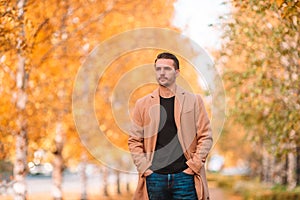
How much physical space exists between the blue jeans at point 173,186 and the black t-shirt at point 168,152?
0.05 metres

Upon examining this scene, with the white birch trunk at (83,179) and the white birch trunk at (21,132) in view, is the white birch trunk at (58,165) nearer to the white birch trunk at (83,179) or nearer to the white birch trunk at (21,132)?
the white birch trunk at (83,179)

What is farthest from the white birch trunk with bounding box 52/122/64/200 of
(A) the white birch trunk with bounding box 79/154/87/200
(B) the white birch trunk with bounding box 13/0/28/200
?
(B) the white birch trunk with bounding box 13/0/28/200

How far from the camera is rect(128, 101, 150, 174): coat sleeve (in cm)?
557

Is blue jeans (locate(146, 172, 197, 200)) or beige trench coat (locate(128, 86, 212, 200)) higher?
beige trench coat (locate(128, 86, 212, 200))

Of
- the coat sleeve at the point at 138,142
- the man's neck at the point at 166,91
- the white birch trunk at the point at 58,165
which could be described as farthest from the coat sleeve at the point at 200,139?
the white birch trunk at the point at 58,165

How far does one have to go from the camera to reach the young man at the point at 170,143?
553 centimetres

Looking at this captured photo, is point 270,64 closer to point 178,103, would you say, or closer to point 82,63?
point 82,63

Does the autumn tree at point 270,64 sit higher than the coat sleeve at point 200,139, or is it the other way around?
the autumn tree at point 270,64

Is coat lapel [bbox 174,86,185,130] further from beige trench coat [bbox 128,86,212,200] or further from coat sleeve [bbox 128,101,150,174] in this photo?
coat sleeve [bbox 128,101,150,174]

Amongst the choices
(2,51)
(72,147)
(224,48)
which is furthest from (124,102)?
(2,51)

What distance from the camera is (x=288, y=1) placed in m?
7.32

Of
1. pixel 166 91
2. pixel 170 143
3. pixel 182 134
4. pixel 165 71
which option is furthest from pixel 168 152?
pixel 165 71

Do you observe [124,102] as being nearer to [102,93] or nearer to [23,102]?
[102,93]

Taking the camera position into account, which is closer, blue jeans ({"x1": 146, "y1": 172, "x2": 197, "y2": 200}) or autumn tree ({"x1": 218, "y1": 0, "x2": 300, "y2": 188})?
blue jeans ({"x1": 146, "y1": 172, "x2": 197, "y2": 200})
